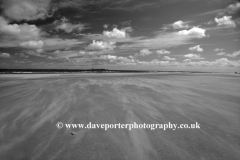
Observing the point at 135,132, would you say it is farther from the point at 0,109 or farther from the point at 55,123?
the point at 0,109

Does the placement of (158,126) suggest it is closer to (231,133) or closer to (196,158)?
(196,158)

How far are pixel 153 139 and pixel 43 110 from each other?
202 inches

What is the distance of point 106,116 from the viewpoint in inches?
209

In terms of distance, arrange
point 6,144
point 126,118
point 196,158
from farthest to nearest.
Result: 1. point 126,118
2. point 6,144
3. point 196,158

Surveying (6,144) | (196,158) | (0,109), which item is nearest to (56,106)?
(0,109)

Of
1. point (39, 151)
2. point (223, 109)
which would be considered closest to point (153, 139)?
point (39, 151)

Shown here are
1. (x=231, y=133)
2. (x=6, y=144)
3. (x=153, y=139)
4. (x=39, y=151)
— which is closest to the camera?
(x=39, y=151)

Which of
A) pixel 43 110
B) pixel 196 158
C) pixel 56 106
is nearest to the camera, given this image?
pixel 196 158

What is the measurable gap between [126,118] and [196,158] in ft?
8.78

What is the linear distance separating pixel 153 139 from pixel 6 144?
13.3ft

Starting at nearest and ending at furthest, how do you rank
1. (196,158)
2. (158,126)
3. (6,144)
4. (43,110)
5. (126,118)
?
(196,158), (6,144), (158,126), (126,118), (43,110)

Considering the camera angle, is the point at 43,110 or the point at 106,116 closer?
the point at 106,116

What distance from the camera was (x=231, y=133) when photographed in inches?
156

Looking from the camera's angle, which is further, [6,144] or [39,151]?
[6,144]
